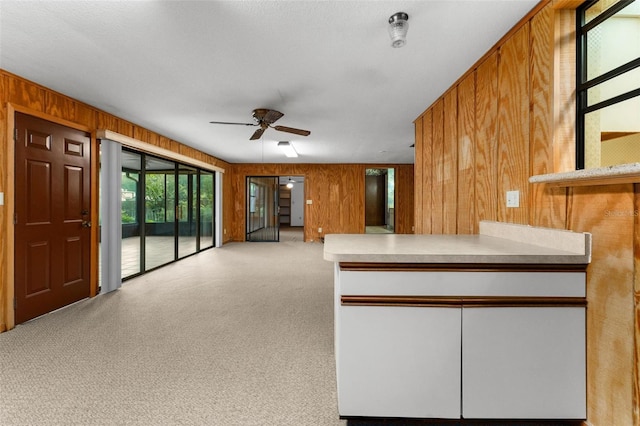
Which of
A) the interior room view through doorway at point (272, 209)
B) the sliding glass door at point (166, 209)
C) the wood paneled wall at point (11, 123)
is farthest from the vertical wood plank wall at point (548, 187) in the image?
the interior room view through doorway at point (272, 209)

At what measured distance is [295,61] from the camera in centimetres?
250

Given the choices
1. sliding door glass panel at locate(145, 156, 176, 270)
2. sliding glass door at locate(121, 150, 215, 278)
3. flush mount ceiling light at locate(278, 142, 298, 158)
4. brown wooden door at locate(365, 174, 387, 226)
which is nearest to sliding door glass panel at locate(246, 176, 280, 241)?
sliding glass door at locate(121, 150, 215, 278)

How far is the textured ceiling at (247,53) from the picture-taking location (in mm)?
1841

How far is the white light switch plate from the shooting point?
1984mm

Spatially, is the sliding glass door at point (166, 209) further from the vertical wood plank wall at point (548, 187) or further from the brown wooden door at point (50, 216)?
the vertical wood plank wall at point (548, 187)

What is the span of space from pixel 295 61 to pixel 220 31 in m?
0.65

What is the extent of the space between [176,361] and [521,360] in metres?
2.17

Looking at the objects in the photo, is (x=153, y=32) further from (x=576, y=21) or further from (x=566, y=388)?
(x=566, y=388)

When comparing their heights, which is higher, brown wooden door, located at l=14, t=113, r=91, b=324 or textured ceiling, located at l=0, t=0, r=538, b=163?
textured ceiling, located at l=0, t=0, r=538, b=163

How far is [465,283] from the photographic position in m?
1.41

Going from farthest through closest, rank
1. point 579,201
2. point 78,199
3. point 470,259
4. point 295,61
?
1. point 78,199
2. point 295,61
3. point 579,201
4. point 470,259

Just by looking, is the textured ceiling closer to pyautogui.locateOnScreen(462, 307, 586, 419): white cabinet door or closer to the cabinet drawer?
the cabinet drawer

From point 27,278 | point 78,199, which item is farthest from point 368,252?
point 78,199

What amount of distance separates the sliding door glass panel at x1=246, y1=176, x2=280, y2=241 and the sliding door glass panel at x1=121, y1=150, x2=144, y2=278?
9.83 feet
